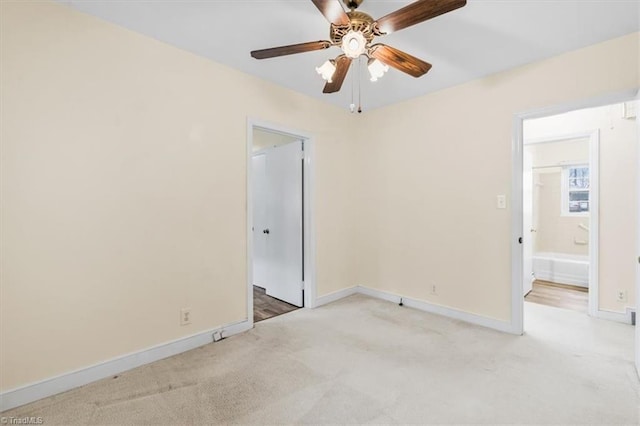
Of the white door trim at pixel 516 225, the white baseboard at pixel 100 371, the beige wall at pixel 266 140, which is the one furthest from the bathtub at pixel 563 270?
the white baseboard at pixel 100 371

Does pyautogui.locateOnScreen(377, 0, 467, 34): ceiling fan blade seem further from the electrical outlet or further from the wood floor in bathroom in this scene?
the wood floor in bathroom

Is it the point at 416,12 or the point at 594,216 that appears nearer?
the point at 416,12

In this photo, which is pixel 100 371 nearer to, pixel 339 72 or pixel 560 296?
pixel 339 72

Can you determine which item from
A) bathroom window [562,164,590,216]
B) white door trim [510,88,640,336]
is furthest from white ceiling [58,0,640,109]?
bathroom window [562,164,590,216]

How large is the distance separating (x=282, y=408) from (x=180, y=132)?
2.15 m

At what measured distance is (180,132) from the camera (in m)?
2.41

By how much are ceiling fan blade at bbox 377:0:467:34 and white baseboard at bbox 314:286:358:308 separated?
284 centimetres

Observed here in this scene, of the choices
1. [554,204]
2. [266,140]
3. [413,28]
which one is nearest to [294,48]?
[413,28]

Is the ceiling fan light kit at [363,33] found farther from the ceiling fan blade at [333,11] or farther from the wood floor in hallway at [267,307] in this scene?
the wood floor in hallway at [267,307]

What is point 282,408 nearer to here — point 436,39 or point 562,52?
point 436,39

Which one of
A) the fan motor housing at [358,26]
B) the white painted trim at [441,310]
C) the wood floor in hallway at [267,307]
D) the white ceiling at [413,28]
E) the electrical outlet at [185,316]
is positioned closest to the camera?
the fan motor housing at [358,26]

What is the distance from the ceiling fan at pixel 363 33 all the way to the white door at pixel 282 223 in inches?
64.7

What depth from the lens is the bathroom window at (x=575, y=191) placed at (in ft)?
17.2

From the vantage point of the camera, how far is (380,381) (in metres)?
1.99
